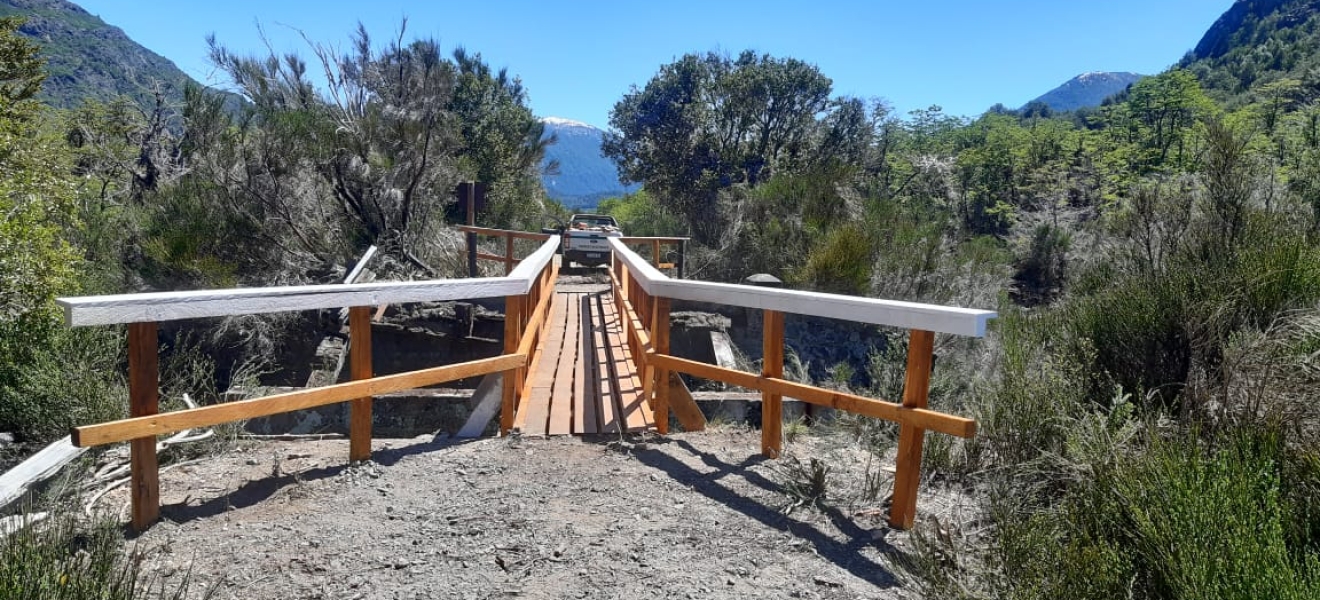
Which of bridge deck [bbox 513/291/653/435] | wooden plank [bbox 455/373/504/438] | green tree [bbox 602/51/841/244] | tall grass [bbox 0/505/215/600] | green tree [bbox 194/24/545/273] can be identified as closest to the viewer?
tall grass [bbox 0/505/215/600]

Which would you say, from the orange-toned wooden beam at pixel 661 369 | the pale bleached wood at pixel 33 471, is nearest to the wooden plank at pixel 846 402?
the orange-toned wooden beam at pixel 661 369

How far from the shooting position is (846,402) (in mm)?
3818

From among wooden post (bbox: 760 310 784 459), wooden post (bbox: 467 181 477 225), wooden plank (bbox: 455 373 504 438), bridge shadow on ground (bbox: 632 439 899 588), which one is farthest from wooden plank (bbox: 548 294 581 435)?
wooden post (bbox: 467 181 477 225)

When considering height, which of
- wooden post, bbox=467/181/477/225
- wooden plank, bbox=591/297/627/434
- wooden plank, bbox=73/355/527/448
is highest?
wooden post, bbox=467/181/477/225

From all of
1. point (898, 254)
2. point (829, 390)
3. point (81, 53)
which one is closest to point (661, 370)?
point (829, 390)

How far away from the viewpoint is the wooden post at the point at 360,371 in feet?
13.6

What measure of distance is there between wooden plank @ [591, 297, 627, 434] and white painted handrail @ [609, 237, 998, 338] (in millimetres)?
984

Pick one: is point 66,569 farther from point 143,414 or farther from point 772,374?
point 772,374

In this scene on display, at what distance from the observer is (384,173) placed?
47.3ft

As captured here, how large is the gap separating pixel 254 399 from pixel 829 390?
3.03m

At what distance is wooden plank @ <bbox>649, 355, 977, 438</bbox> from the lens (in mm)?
3305

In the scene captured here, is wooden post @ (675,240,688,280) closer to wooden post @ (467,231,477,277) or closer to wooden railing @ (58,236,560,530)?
wooden post @ (467,231,477,277)

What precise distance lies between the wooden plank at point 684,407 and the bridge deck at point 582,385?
20cm

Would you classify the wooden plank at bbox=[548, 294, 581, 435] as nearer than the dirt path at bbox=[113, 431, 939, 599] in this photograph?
No
